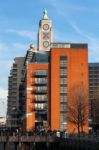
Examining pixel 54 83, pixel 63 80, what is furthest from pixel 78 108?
pixel 63 80

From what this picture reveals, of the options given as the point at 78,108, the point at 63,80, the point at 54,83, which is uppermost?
the point at 63,80

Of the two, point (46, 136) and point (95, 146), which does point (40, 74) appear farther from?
point (95, 146)

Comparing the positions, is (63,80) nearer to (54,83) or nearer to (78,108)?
(54,83)

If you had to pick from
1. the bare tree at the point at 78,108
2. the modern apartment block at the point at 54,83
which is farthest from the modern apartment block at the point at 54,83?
the bare tree at the point at 78,108

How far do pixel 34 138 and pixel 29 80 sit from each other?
7015 centimetres

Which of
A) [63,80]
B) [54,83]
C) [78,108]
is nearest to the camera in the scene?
[78,108]

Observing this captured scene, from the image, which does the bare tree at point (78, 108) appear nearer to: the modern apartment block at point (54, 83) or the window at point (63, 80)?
the modern apartment block at point (54, 83)

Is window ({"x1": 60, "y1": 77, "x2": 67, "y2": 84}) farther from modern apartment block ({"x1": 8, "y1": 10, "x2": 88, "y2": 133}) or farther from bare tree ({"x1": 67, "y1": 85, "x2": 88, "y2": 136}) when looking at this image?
bare tree ({"x1": 67, "y1": 85, "x2": 88, "y2": 136})

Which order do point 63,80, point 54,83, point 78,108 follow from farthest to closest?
point 63,80, point 54,83, point 78,108

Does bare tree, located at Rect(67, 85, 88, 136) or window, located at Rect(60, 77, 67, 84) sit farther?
window, located at Rect(60, 77, 67, 84)

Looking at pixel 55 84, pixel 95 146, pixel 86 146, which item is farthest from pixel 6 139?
pixel 55 84

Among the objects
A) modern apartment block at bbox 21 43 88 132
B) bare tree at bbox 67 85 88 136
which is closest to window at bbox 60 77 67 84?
modern apartment block at bbox 21 43 88 132

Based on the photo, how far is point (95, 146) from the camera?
83188 mm

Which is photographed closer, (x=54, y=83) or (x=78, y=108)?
(x=78, y=108)
